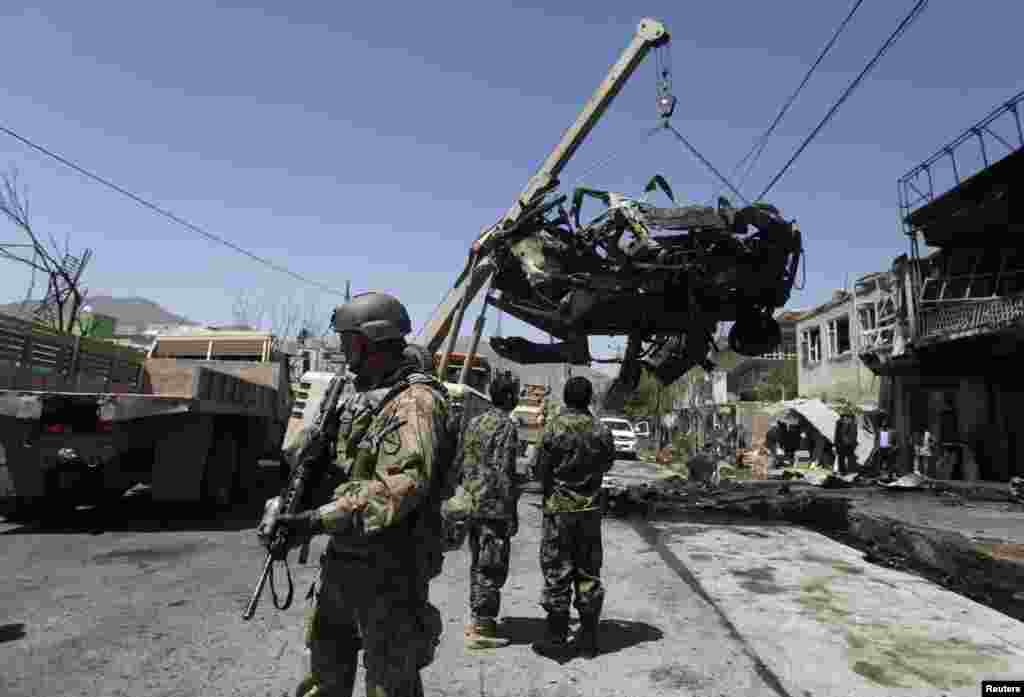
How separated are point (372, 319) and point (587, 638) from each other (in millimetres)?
2792

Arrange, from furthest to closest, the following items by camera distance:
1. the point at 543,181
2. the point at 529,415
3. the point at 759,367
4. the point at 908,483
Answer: the point at 759,367 < the point at 529,415 < the point at 908,483 < the point at 543,181

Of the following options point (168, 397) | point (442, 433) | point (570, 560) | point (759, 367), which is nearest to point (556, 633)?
point (570, 560)

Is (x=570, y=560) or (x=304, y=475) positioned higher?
(x=304, y=475)

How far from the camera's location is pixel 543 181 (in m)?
12.9

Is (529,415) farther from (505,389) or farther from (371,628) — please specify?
(371,628)

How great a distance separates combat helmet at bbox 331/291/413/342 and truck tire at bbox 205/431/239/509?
7.10 meters

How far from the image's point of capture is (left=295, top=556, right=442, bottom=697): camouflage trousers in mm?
2346

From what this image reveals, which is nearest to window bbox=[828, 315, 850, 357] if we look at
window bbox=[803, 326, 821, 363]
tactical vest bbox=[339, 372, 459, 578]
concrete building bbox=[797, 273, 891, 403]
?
concrete building bbox=[797, 273, 891, 403]

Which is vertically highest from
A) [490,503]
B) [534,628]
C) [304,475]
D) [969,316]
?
[969,316]

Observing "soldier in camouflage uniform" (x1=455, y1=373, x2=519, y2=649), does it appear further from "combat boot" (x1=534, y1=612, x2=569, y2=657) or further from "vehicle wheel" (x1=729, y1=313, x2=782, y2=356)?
"vehicle wheel" (x1=729, y1=313, x2=782, y2=356)

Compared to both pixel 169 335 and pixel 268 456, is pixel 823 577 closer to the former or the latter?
pixel 268 456

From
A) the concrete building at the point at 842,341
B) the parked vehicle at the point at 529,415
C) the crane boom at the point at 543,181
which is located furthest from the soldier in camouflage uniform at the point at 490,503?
the concrete building at the point at 842,341

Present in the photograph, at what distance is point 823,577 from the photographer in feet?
21.6

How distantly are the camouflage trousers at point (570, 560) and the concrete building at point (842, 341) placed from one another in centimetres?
2096
